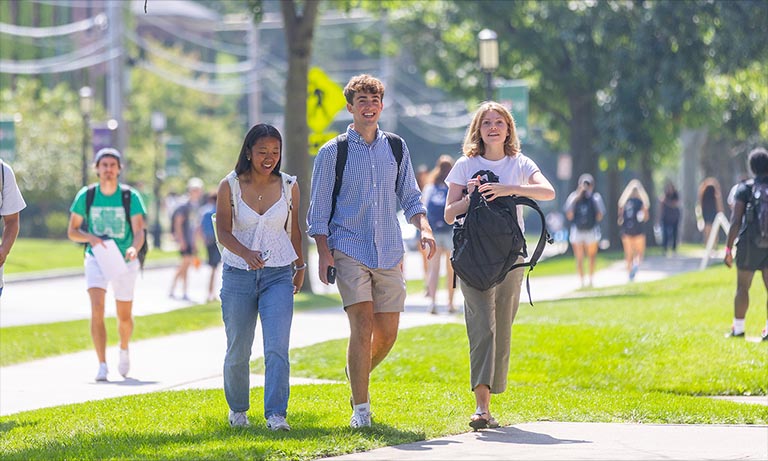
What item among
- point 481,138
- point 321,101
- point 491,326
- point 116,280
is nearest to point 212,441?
point 491,326

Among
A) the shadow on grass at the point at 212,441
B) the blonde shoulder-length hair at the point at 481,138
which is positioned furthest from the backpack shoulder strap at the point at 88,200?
the blonde shoulder-length hair at the point at 481,138

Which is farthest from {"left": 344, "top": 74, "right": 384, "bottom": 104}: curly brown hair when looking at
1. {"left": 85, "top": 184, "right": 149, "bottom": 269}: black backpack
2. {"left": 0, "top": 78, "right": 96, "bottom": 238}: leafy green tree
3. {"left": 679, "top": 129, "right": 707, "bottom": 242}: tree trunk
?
{"left": 0, "top": 78, "right": 96, "bottom": 238}: leafy green tree

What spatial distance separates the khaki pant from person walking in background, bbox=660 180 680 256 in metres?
28.7

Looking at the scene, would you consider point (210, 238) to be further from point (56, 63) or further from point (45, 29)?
point (45, 29)

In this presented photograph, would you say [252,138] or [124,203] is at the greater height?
[252,138]

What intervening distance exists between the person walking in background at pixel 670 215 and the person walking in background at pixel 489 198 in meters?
28.7

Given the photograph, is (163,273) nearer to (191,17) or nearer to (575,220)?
(575,220)

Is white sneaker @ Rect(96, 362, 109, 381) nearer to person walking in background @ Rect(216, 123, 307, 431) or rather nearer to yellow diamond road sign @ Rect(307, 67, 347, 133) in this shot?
person walking in background @ Rect(216, 123, 307, 431)

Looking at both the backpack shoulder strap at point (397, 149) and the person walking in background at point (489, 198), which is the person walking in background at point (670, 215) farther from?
the backpack shoulder strap at point (397, 149)

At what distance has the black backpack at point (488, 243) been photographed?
864 cm

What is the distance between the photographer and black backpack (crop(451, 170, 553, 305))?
8641mm

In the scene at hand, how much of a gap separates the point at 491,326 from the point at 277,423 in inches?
54.6

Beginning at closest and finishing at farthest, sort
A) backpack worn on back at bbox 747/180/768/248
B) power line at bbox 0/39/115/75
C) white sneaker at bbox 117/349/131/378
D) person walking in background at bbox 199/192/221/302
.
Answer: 1. white sneaker at bbox 117/349/131/378
2. backpack worn on back at bbox 747/180/768/248
3. person walking in background at bbox 199/192/221/302
4. power line at bbox 0/39/115/75

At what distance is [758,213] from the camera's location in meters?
13.8
